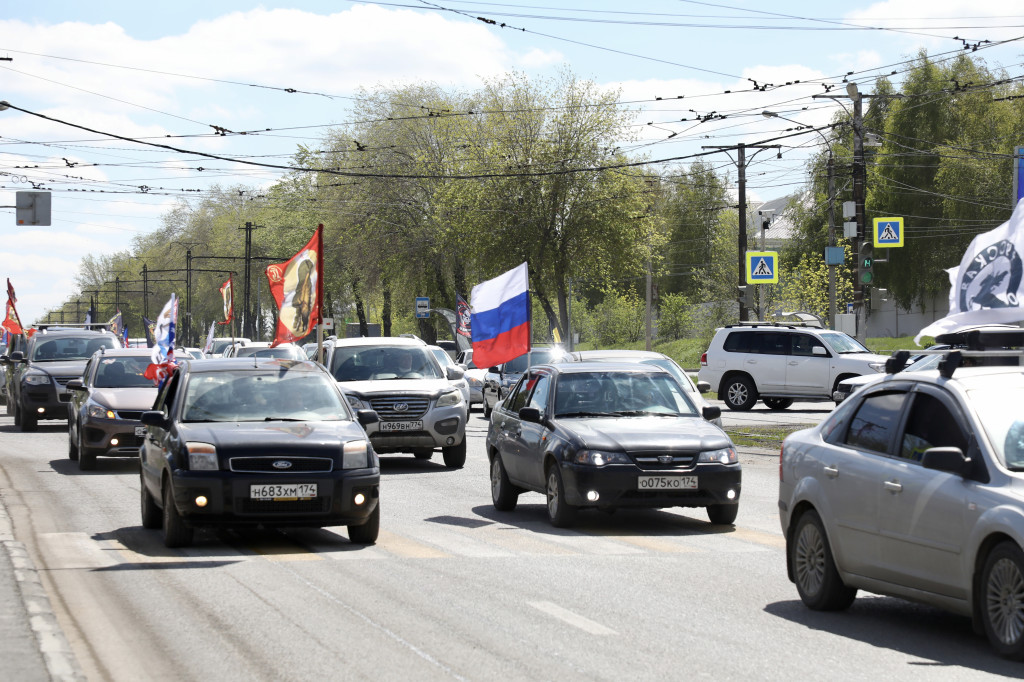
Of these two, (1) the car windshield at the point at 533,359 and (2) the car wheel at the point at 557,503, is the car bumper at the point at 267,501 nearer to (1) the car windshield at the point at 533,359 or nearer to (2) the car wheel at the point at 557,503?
(2) the car wheel at the point at 557,503

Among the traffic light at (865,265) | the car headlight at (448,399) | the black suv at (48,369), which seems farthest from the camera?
the traffic light at (865,265)

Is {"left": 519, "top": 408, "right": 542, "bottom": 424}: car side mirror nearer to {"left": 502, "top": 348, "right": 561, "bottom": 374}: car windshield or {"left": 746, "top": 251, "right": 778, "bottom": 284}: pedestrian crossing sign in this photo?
{"left": 502, "top": 348, "right": 561, "bottom": 374}: car windshield

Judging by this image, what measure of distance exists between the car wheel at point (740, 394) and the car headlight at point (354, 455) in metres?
23.0

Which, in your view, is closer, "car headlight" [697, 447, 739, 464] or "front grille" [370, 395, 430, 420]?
"car headlight" [697, 447, 739, 464]

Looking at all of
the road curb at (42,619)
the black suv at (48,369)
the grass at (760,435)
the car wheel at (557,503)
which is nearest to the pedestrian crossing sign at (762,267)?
the grass at (760,435)

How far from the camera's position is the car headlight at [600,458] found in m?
12.0

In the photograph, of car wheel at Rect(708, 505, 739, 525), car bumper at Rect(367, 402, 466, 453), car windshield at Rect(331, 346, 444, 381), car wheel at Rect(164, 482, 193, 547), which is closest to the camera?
car wheel at Rect(164, 482, 193, 547)

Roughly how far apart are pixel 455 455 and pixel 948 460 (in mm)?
12838

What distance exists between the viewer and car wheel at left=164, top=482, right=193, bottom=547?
430 inches

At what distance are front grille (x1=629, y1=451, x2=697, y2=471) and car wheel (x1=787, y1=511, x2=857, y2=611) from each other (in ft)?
11.1

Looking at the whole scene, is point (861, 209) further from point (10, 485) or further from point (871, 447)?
point (871, 447)

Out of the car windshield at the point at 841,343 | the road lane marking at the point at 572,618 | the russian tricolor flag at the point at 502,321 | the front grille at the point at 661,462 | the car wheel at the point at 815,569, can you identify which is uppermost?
the russian tricolor flag at the point at 502,321

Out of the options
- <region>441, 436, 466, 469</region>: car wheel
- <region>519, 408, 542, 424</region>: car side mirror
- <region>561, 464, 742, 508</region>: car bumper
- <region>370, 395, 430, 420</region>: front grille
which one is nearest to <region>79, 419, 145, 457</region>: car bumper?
<region>370, 395, 430, 420</region>: front grille

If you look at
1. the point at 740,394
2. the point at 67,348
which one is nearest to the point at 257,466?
the point at 67,348
